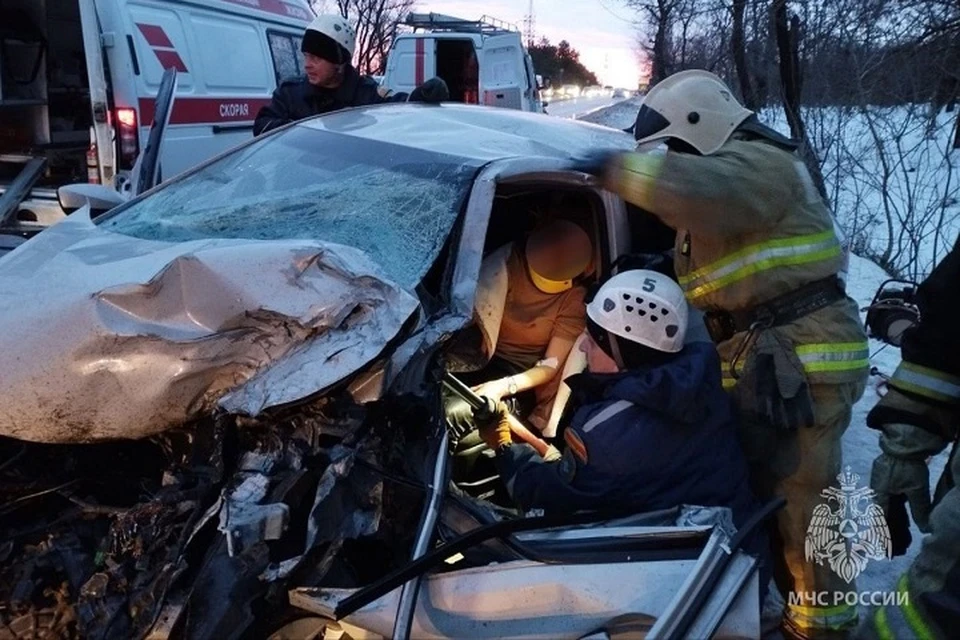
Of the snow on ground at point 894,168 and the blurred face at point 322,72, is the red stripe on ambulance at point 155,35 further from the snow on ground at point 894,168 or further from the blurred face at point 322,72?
the snow on ground at point 894,168

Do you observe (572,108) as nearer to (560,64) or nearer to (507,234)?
(560,64)

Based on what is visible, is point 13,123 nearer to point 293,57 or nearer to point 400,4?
point 293,57

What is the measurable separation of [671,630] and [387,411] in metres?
0.78

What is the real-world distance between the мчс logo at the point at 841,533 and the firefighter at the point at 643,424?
1.50ft

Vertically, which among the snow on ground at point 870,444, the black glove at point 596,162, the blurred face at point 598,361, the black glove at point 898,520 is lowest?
the snow on ground at point 870,444

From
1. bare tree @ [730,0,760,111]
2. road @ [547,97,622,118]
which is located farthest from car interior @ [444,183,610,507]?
road @ [547,97,622,118]

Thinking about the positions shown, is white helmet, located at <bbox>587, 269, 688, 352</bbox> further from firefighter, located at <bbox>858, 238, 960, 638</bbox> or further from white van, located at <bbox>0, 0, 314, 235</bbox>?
white van, located at <bbox>0, 0, 314, 235</bbox>

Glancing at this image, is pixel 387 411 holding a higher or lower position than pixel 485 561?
higher

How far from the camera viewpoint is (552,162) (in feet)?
9.30

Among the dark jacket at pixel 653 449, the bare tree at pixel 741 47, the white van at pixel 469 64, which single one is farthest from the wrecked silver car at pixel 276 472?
the white van at pixel 469 64

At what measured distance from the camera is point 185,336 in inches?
79.5

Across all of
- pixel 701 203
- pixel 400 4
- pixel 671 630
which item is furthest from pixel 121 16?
pixel 400 4

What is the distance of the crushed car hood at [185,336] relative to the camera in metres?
1.96

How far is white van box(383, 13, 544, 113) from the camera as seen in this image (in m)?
12.8
